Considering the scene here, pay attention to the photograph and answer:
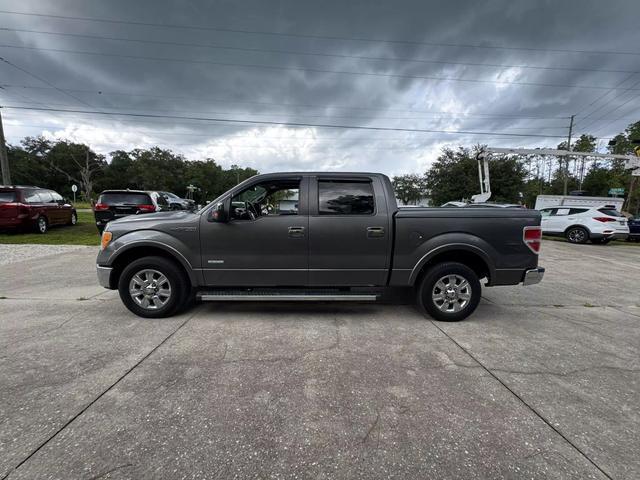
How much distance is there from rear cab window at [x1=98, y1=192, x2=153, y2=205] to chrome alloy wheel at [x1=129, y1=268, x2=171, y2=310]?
7.43 meters

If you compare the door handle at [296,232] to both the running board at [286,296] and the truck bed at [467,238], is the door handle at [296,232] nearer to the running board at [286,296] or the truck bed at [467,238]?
the running board at [286,296]

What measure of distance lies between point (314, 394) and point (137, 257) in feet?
10.0

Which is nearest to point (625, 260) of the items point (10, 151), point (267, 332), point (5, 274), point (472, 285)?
point (472, 285)

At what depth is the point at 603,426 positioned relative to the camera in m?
2.16

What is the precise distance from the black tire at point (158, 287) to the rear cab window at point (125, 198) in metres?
7.42

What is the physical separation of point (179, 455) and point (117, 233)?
3.12m

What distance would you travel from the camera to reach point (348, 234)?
3865mm

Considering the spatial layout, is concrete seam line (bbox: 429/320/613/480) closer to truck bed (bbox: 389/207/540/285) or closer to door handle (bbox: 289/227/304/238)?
truck bed (bbox: 389/207/540/285)

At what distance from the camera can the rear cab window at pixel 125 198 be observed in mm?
10070

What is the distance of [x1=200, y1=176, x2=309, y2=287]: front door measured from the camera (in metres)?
3.87

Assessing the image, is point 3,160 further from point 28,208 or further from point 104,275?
point 104,275

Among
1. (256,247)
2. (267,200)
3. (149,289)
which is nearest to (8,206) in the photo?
(149,289)

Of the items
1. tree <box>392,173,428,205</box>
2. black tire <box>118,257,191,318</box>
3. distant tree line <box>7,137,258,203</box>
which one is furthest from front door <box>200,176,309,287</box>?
tree <box>392,173,428,205</box>

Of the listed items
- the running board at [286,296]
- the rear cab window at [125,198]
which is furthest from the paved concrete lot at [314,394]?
the rear cab window at [125,198]
